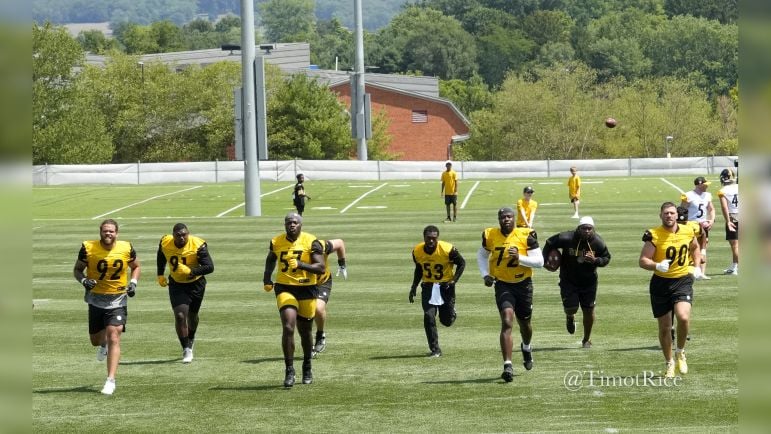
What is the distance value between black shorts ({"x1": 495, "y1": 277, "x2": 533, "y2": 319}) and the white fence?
49817 millimetres

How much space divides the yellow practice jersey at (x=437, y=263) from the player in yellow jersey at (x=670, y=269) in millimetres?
2938

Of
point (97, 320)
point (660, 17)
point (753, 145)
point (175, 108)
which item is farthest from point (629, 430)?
point (660, 17)

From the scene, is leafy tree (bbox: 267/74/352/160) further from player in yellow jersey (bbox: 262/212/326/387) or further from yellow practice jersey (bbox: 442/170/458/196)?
player in yellow jersey (bbox: 262/212/326/387)

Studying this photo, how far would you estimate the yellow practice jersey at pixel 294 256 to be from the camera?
13.6 metres

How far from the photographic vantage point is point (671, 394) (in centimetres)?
1263

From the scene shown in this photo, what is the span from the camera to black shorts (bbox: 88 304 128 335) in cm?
1359

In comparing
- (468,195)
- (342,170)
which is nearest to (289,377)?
(468,195)

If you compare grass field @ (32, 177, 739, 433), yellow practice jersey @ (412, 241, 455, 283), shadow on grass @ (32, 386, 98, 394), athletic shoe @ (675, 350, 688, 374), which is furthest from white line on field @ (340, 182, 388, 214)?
athletic shoe @ (675, 350, 688, 374)

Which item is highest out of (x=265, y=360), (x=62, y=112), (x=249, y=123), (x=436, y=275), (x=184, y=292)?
(x=62, y=112)

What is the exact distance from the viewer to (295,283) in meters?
13.7

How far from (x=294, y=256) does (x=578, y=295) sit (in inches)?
156

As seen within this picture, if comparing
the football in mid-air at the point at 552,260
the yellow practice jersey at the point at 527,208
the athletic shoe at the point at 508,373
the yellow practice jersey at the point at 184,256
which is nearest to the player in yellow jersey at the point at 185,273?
the yellow practice jersey at the point at 184,256

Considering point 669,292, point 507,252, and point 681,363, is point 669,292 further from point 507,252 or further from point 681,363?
point 507,252

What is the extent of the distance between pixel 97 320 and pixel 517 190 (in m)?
41.6
